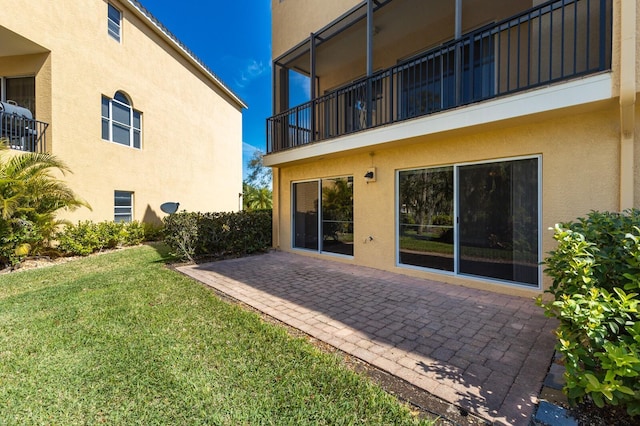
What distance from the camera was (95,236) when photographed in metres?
10.3

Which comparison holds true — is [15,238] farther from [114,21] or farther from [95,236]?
[114,21]

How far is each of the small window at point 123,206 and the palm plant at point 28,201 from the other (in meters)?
2.48

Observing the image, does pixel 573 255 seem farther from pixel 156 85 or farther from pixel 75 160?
pixel 156 85

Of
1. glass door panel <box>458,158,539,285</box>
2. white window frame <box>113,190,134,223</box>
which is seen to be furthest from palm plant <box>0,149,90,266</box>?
glass door panel <box>458,158,539,285</box>

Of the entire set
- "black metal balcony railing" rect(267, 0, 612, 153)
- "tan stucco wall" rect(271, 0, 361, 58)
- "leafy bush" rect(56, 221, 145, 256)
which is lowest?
"leafy bush" rect(56, 221, 145, 256)

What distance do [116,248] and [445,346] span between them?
12.3 metres

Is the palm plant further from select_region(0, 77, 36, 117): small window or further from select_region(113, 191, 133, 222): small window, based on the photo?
select_region(0, 77, 36, 117): small window

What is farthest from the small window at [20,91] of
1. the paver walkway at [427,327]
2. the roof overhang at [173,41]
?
the paver walkway at [427,327]

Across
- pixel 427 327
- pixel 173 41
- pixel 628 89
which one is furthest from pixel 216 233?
pixel 173 41

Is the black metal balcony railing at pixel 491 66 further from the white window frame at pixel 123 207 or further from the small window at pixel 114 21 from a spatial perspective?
the small window at pixel 114 21

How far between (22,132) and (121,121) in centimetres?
332

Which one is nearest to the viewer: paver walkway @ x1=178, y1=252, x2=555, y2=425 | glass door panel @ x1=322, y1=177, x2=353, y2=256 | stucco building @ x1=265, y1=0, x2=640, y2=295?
paver walkway @ x1=178, y1=252, x2=555, y2=425

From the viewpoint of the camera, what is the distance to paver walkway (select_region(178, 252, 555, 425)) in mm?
2812

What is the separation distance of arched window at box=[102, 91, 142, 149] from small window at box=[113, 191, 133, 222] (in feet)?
7.17
